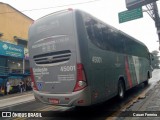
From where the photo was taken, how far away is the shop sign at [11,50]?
26570 millimetres

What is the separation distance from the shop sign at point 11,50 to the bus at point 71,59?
20.0 metres

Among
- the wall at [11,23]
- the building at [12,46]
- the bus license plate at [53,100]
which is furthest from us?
the wall at [11,23]

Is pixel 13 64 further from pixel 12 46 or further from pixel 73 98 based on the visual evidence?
pixel 73 98

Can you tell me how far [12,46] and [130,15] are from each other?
53.0ft

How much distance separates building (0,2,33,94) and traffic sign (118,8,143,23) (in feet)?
49.4

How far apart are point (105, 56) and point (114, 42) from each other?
5.53 feet

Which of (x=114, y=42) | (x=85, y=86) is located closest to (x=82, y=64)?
(x=85, y=86)

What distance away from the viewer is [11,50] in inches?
1115

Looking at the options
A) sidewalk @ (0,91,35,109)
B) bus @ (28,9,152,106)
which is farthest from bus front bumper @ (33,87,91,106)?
sidewalk @ (0,91,35,109)

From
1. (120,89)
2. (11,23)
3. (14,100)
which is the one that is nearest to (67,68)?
(120,89)

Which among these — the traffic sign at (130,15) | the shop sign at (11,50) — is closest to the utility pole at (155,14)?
the traffic sign at (130,15)

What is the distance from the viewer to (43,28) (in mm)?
7715

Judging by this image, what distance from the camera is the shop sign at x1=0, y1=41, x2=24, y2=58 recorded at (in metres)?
26.6

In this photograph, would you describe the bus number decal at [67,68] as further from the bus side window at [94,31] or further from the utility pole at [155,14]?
the utility pole at [155,14]
